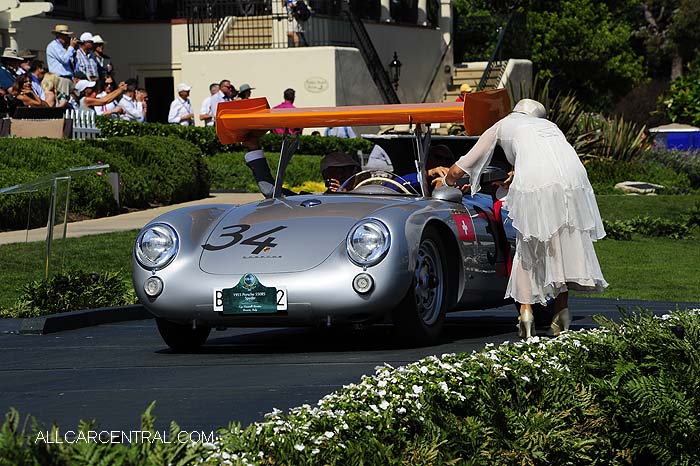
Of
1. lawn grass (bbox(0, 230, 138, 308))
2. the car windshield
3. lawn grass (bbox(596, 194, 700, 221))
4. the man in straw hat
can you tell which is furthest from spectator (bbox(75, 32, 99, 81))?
the car windshield

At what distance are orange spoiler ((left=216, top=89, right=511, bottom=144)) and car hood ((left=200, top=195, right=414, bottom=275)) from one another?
66cm

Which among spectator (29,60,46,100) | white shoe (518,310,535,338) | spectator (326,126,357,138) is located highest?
spectator (29,60,46,100)

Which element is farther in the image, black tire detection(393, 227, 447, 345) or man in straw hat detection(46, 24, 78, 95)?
man in straw hat detection(46, 24, 78, 95)

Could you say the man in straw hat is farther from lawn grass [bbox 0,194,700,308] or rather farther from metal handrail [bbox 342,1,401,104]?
metal handrail [bbox 342,1,401,104]

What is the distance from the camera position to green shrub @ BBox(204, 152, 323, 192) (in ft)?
88.2

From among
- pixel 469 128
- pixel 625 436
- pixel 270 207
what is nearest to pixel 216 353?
pixel 270 207

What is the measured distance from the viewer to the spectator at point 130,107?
1105 inches

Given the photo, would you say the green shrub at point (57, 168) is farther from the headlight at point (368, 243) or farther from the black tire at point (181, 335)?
the headlight at point (368, 243)

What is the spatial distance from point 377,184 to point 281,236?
57.7 inches

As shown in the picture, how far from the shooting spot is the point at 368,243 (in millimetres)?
8828

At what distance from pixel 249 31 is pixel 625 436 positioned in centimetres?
3198

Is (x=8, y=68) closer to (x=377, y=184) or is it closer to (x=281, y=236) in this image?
(x=377, y=184)

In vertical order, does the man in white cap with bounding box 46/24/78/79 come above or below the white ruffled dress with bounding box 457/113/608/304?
above

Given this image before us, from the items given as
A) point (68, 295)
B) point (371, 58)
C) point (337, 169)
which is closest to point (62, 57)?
point (371, 58)
